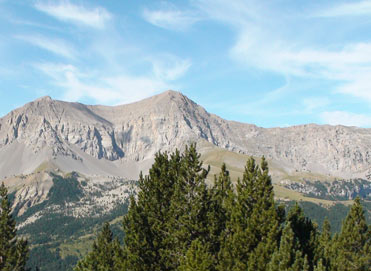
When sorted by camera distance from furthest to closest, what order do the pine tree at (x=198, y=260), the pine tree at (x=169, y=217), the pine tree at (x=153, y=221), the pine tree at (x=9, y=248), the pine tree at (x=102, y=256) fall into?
the pine tree at (x=9, y=248) → the pine tree at (x=102, y=256) → the pine tree at (x=153, y=221) → the pine tree at (x=169, y=217) → the pine tree at (x=198, y=260)

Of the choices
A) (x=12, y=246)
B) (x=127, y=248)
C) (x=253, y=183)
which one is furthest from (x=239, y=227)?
(x=12, y=246)

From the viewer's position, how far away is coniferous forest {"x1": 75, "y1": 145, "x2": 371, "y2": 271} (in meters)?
49.8

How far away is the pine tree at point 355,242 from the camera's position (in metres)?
57.1

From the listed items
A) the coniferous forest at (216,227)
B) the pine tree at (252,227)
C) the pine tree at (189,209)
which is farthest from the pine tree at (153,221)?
the pine tree at (252,227)

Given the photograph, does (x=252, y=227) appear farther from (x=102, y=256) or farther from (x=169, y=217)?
(x=102, y=256)

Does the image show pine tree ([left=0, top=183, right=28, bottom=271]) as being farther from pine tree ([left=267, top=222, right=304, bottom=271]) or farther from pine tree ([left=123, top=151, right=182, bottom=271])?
pine tree ([left=267, top=222, right=304, bottom=271])

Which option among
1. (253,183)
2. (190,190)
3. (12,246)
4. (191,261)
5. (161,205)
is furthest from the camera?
(12,246)

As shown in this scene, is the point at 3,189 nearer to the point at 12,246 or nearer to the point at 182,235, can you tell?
the point at 12,246

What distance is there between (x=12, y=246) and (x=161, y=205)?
38.3 m

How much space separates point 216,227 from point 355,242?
1997 cm

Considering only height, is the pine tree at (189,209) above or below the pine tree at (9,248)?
above

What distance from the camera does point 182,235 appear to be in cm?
5547

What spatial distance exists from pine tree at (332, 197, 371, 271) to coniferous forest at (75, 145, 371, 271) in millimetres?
127

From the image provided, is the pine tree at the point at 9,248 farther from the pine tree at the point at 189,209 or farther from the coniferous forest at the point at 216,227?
the pine tree at the point at 189,209
